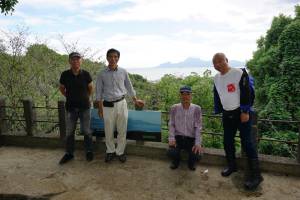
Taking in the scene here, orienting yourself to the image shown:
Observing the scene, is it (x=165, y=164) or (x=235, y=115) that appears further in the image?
(x=165, y=164)

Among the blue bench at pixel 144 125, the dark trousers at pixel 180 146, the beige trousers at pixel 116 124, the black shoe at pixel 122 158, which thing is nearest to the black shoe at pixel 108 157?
the beige trousers at pixel 116 124

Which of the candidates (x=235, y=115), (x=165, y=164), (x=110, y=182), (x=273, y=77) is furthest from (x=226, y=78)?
(x=273, y=77)

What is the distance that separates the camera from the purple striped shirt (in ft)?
17.4

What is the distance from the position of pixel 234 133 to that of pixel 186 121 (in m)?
0.81

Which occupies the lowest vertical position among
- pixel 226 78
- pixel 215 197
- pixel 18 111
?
pixel 215 197

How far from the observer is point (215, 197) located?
14.7ft

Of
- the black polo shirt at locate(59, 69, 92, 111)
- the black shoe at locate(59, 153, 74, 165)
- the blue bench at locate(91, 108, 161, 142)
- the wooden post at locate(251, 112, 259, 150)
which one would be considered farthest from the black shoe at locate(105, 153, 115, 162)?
the wooden post at locate(251, 112, 259, 150)

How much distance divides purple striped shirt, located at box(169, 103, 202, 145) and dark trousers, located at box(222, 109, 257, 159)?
1.57 feet

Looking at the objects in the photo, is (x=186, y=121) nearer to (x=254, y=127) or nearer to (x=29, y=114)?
(x=254, y=127)

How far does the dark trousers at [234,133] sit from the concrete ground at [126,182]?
1.56 ft

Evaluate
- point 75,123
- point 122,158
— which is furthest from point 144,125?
point 75,123

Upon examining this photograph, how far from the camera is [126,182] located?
16.6 feet

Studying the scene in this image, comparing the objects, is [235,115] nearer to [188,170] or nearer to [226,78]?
[226,78]

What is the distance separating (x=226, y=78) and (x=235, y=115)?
1.87ft
